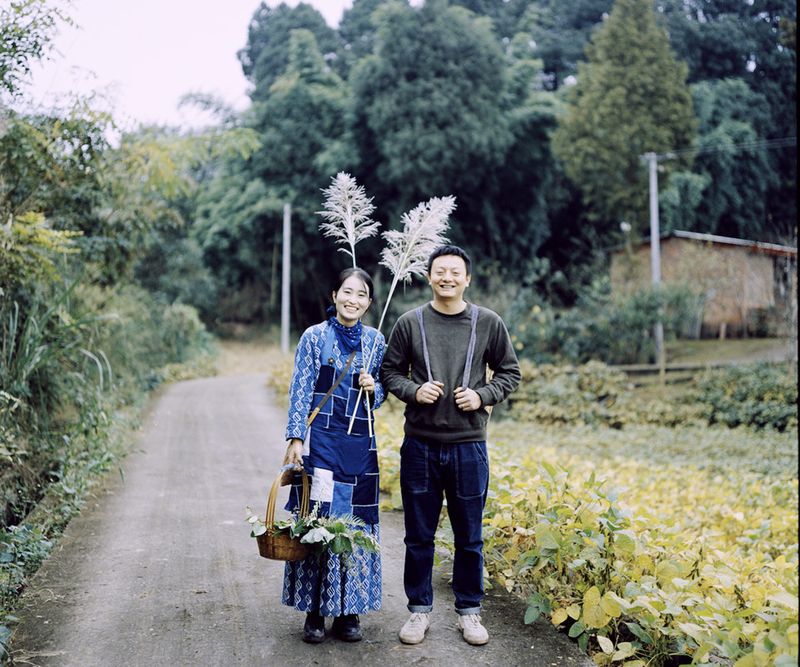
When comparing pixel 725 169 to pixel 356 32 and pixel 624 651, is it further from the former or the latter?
pixel 624 651

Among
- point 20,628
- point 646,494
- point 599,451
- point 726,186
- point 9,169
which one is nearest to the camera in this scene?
point 20,628

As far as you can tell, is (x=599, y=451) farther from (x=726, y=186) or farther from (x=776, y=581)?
(x=726, y=186)

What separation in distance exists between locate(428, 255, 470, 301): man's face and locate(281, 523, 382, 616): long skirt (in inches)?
45.8

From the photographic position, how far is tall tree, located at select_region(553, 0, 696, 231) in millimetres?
21125

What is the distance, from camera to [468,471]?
3.32 meters

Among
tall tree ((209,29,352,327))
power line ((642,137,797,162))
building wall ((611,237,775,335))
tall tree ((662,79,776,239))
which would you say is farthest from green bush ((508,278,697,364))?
tall tree ((209,29,352,327))

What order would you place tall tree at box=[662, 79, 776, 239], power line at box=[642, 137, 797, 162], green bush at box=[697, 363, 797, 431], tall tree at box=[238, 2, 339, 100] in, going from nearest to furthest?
green bush at box=[697, 363, 797, 431] → tall tree at box=[662, 79, 776, 239] → power line at box=[642, 137, 797, 162] → tall tree at box=[238, 2, 339, 100]

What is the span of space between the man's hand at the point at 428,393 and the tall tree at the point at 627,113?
19522 millimetres

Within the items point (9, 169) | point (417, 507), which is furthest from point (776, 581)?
point (9, 169)

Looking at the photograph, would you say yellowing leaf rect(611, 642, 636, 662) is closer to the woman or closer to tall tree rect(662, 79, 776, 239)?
the woman

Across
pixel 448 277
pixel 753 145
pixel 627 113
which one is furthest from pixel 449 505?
pixel 753 145

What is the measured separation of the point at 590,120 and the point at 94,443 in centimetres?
1801

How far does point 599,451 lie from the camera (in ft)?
37.2

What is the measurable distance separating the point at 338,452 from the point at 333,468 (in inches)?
2.8
